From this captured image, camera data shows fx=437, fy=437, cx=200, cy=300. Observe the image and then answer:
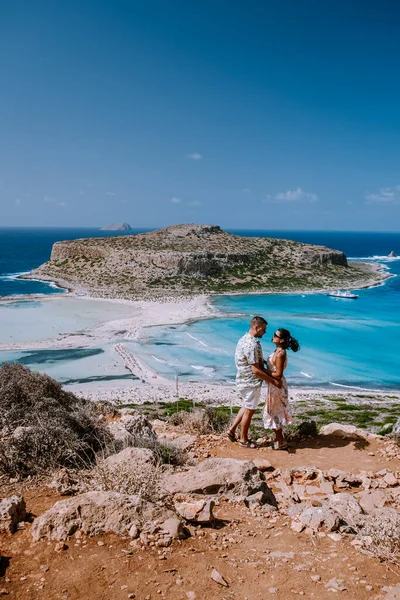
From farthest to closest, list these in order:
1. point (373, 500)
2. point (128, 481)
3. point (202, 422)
Result: 1. point (202, 422)
2. point (373, 500)
3. point (128, 481)

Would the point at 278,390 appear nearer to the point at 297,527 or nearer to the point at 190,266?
the point at 297,527

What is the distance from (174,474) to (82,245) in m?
79.7

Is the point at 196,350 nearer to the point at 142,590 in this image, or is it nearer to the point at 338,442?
the point at 338,442

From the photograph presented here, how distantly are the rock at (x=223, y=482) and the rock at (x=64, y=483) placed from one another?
108cm

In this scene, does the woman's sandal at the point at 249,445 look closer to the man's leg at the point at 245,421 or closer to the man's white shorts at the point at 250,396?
the man's leg at the point at 245,421

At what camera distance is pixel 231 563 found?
154 inches

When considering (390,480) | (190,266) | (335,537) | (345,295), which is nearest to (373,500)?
→ (390,480)

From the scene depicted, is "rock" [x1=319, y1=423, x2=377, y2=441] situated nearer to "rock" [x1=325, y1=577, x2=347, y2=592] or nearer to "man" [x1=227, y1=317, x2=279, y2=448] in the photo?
"man" [x1=227, y1=317, x2=279, y2=448]

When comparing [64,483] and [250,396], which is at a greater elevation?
[250,396]

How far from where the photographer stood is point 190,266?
7194cm

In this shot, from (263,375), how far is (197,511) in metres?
3.06

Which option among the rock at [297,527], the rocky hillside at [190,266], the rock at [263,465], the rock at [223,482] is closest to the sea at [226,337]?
the rocky hillside at [190,266]

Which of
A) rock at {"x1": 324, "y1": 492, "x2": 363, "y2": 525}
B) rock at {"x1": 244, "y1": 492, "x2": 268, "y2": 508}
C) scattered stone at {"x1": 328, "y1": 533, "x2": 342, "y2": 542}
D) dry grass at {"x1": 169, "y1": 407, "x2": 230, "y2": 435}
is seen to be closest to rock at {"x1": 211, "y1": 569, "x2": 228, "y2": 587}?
scattered stone at {"x1": 328, "y1": 533, "x2": 342, "y2": 542}

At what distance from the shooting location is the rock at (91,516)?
13.3 ft
